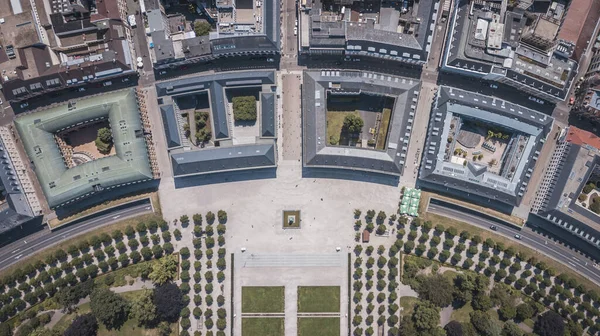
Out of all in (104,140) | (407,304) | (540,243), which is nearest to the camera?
Result: (104,140)

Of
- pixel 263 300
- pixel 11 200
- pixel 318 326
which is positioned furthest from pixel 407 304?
pixel 11 200

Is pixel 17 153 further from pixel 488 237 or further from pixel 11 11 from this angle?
pixel 488 237

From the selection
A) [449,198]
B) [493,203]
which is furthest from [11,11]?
[493,203]

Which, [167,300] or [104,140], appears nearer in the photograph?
[167,300]

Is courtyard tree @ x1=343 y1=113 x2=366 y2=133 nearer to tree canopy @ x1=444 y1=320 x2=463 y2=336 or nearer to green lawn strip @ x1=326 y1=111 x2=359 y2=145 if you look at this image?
green lawn strip @ x1=326 y1=111 x2=359 y2=145

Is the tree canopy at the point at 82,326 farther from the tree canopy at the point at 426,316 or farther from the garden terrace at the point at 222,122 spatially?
the tree canopy at the point at 426,316

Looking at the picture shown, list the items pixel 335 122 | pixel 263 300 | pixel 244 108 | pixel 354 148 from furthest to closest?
pixel 335 122 → pixel 263 300 → pixel 244 108 → pixel 354 148

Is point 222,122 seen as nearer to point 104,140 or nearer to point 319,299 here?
point 104,140
